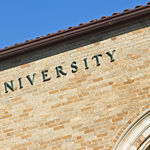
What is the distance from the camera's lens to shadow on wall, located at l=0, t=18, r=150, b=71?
1173cm

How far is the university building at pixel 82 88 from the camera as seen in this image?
35.9 feet

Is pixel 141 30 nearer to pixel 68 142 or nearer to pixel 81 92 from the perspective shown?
pixel 81 92

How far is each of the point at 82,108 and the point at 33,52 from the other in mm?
2489

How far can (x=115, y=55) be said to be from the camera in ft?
38.0

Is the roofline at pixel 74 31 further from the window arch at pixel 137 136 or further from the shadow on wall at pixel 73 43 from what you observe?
the window arch at pixel 137 136

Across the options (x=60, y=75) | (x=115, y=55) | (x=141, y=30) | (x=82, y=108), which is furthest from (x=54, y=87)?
(x=141, y=30)

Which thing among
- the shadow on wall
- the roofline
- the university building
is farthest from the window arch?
the roofline

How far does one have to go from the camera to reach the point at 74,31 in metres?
12.0

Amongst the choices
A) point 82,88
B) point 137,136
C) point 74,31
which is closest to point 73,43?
point 74,31

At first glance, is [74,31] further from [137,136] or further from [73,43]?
[137,136]

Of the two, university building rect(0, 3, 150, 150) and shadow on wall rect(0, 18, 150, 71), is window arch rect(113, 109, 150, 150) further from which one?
shadow on wall rect(0, 18, 150, 71)

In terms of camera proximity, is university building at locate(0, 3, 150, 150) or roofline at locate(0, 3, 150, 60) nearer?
university building at locate(0, 3, 150, 150)

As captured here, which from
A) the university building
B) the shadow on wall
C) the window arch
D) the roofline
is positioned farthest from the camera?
the shadow on wall

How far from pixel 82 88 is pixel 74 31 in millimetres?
1740
